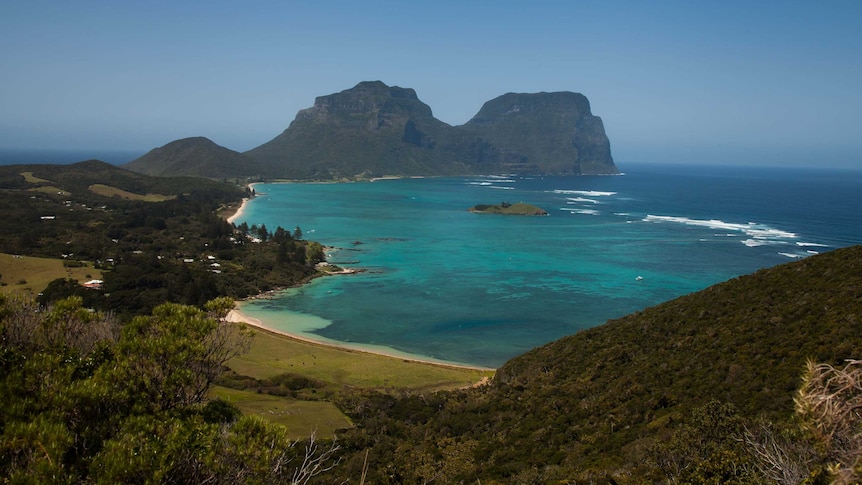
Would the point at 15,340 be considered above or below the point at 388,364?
above

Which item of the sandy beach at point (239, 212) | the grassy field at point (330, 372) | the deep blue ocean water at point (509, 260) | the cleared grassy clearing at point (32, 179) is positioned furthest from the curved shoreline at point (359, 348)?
the cleared grassy clearing at point (32, 179)

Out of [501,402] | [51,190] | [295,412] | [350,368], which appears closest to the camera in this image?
[501,402]

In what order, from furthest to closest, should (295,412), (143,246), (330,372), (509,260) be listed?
1. (509,260)
2. (143,246)
3. (330,372)
4. (295,412)

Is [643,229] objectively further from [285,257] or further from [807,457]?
[807,457]

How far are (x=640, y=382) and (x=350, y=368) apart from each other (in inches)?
750

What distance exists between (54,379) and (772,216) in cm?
13414

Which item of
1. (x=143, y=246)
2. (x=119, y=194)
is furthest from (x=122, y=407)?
(x=119, y=194)

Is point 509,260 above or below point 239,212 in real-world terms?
below

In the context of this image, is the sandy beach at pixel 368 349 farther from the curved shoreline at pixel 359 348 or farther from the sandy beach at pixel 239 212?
the sandy beach at pixel 239 212

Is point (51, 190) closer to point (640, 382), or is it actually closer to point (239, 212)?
point (239, 212)

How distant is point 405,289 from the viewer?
5912cm

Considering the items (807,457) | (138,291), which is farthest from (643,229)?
(807,457)

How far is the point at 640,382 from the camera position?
912 inches

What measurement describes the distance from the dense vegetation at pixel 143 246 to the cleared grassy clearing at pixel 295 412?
20.0 metres
